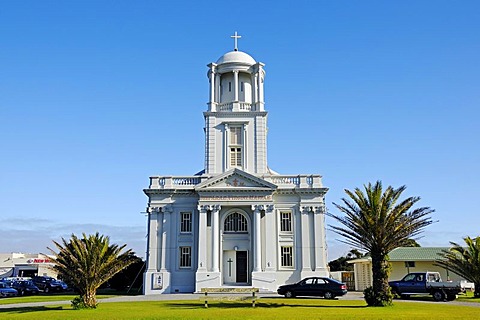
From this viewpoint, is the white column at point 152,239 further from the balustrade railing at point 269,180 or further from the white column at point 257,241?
the white column at point 257,241

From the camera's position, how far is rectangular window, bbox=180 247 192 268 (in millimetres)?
40809

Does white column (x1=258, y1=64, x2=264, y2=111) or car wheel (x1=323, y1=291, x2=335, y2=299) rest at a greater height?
white column (x1=258, y1=64, x2=264, y2=111)

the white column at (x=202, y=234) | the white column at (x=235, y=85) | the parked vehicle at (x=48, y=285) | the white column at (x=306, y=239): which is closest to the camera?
the white column at (x=202, y=234)

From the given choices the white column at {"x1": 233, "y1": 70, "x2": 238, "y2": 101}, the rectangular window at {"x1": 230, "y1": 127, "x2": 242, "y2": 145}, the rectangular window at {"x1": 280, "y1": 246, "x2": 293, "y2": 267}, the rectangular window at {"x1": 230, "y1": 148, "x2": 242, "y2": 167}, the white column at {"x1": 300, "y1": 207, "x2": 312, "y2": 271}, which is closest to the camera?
the white column at {"x1": 300, "y1": 207, "x2": 312, "y2": 271}

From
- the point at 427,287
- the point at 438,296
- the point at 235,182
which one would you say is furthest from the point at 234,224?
the point at 438,296

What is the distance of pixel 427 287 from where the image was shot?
1174 inches

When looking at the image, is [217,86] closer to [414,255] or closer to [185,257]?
[185,257]

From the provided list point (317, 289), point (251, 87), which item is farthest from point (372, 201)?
point (251, 87)

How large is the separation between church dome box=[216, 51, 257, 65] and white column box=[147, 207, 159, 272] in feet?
49.0

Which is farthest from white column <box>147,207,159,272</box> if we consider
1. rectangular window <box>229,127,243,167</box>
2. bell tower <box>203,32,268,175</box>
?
rectangular window <box>229,127,243,167</box>

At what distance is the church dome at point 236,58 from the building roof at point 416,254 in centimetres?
2108

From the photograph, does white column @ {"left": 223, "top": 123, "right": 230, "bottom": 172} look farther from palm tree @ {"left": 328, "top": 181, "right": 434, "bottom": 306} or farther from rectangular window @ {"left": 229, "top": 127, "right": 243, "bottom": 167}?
palm tree @ {"left": 328, "top": 181, "right": 434, "bottom": 306}

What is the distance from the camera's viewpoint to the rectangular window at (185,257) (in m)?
40.8

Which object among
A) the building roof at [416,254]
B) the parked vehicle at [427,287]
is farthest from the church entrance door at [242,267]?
the parked vehicle at [427,287]
